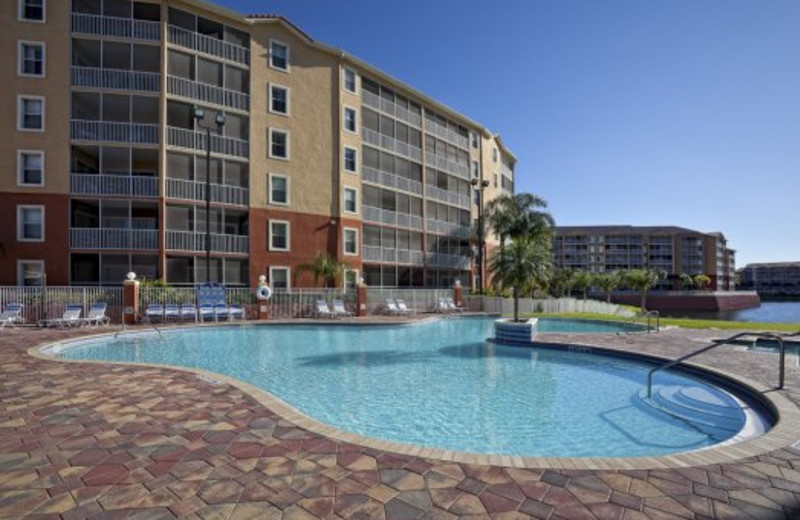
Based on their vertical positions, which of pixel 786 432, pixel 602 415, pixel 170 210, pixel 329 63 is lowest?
pixel 602 415

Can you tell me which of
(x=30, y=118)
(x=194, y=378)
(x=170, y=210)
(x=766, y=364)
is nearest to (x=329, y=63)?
(x=170, y=210)

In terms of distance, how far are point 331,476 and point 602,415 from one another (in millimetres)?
5276

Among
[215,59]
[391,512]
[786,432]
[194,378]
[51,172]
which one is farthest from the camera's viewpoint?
[215,59]

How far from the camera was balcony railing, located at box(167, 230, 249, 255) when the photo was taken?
2297 cm

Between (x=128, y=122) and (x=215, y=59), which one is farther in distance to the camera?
(x=215, y=59)

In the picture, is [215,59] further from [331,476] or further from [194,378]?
[331,476]

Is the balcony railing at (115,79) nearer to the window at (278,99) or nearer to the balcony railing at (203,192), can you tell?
the balcony railing at (203,192)

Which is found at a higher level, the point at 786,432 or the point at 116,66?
the point at 116,66

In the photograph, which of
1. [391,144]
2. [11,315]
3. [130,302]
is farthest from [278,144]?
[11,315]

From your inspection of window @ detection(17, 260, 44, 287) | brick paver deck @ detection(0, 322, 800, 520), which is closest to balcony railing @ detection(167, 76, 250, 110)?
window @ detection(17, 260, 44, 287)

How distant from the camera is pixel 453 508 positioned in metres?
3.41

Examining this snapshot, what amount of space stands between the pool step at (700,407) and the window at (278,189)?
75.3ft

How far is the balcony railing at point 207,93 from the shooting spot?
926 inches

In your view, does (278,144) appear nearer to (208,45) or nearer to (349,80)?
(208,45)
